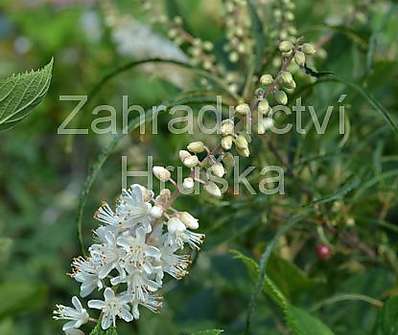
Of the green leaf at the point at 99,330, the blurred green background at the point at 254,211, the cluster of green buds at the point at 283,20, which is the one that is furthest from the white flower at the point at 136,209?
the cluster of green buds at the point at 283,20

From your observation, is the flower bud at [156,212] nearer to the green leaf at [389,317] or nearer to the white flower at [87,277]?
the white flower at [87,277]

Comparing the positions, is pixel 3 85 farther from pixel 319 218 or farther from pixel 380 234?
pixel 380 234

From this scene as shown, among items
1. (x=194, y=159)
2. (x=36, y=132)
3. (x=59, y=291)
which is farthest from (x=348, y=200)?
(x=36, y=132)

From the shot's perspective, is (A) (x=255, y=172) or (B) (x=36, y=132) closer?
(A) (x=255, y=172)

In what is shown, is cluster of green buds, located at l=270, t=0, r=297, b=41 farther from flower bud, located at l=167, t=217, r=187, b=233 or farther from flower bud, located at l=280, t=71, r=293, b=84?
flower bud, located at l=167, t=217, r=187, b=233

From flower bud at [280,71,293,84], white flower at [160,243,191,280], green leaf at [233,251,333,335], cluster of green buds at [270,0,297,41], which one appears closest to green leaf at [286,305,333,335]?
green leaf at [233,251,333,335]

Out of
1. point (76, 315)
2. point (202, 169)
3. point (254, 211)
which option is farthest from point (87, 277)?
point (254, 211)

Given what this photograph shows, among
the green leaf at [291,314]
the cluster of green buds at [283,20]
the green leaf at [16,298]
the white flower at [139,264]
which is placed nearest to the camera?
the white flower at [139,264]
